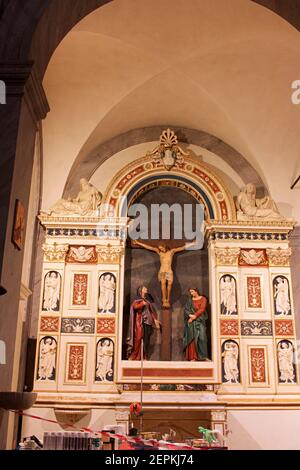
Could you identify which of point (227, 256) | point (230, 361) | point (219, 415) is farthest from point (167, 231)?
point (219, 415)

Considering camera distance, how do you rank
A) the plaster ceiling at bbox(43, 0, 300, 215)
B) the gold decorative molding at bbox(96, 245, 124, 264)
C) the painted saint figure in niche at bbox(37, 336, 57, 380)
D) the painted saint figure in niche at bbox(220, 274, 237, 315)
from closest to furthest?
the plaster ceiling at bbox(43, 0, 300, 215)
the painted saint figure in niche at bbox(37, 336, 57, 380)
the painted saint figure in niche at bbox(220, 274, 237, 315)
the gold decorative molding at bbox(96, 245, 124, 264)

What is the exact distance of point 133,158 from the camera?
11.5 m

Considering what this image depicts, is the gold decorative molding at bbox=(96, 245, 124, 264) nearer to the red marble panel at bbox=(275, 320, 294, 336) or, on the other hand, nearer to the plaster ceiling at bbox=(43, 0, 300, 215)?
the plaster ceiling at bbox=(43, 0, 300, 215)

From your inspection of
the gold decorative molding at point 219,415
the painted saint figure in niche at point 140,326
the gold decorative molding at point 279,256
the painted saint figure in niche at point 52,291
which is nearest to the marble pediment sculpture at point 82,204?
the painted saint figure in niche at point 52,291

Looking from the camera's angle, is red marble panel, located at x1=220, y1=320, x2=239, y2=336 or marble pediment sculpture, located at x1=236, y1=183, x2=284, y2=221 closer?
red marble panel, located at x1=220, y1=320, x2=239, y2=336

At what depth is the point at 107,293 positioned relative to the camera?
10219mm

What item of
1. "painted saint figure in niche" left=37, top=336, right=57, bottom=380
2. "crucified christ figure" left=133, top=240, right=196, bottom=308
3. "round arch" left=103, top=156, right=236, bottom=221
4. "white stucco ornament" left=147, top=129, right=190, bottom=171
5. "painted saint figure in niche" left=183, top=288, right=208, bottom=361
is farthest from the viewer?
"white stucco ornament" left=147, top=129, right=190, bottom=171

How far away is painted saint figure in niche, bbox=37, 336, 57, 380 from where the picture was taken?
9.62 m

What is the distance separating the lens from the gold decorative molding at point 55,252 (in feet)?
34.0

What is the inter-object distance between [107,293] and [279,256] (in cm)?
358

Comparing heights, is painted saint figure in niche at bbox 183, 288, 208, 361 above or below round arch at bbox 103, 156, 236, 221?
below

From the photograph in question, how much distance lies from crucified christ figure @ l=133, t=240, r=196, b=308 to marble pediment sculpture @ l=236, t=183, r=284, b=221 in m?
1.41

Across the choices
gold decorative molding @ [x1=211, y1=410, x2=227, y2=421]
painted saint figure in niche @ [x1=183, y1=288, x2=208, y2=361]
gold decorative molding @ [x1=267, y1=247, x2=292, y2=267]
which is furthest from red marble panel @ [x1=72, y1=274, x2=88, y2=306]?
gold decorative molding @ [x1=267, y1=247, x2=292, y2=267]

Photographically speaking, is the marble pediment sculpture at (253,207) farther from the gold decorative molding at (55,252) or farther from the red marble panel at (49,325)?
the red marble panel at (49,325)
